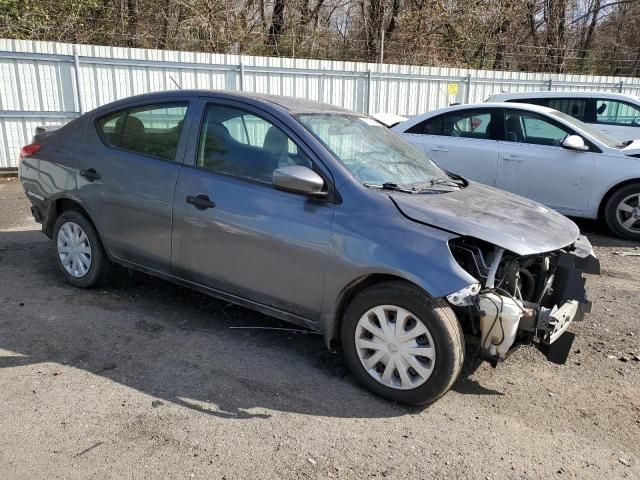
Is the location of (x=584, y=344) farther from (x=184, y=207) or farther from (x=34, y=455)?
(x=34, y=455)

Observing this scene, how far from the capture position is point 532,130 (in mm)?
7344

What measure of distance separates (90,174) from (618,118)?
28.5 ft

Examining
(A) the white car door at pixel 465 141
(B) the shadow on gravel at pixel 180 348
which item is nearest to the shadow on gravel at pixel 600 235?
(A) the white car door at pixel 465 141

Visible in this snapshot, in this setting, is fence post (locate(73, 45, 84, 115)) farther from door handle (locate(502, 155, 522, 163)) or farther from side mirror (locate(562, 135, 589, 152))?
side mirror (locate(562, 135, 589, 152))

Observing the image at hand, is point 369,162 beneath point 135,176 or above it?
above

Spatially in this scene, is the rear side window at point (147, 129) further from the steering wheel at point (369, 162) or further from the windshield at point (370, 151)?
the steering wheel at point (369, 162)

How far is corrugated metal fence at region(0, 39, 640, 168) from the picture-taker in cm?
1006

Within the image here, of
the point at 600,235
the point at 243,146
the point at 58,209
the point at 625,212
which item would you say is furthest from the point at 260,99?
the point at 600,235

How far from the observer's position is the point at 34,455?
108 inches

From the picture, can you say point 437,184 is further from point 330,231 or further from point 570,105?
point 570,105

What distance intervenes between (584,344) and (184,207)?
308 centimetres

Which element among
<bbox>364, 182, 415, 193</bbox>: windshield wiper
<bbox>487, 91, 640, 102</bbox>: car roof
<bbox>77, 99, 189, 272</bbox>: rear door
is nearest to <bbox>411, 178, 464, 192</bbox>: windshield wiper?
<bbox>364, 182, 415, 193</bbox>: windshield wiper

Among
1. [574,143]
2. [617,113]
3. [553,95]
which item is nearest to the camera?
[574,143]

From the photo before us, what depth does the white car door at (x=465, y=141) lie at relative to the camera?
753cm
